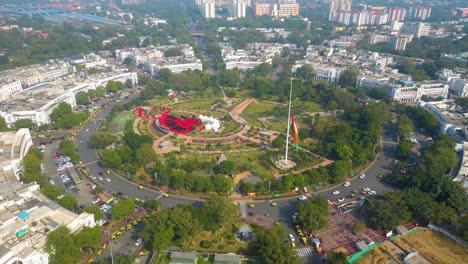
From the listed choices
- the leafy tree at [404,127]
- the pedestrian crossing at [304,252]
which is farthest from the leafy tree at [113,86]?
the pedestrian crossing at [304,252]

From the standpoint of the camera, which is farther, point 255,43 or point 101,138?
point 255,43

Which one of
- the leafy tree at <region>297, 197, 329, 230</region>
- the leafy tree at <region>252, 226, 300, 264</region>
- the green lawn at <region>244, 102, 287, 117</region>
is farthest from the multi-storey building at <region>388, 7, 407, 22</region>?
the leafy tree at <region>252, 226, 300, 264</region>

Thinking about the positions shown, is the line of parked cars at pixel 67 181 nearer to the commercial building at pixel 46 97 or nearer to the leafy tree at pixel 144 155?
the leafy tree at pixel 144 155

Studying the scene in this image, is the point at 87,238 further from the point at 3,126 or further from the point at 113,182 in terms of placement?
the point at 3,126

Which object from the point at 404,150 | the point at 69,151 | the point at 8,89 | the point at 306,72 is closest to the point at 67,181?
the point at 69,151

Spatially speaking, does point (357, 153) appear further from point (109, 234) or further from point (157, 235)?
point (109, 234)

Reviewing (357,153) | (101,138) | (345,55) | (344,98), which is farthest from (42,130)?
(345,55)
